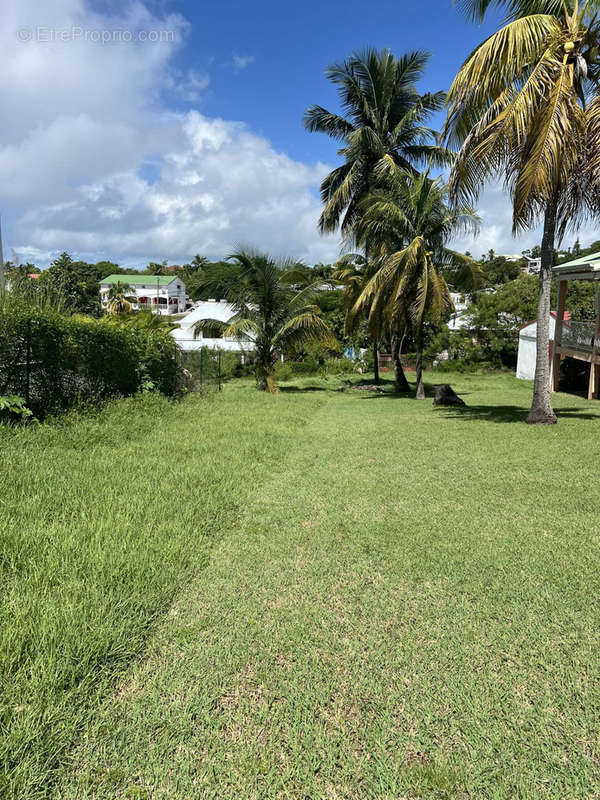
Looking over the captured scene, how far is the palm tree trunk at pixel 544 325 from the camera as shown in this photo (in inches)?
401

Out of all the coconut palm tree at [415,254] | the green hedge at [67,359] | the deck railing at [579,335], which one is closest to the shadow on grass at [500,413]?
the coconut palm tree at [415,254]

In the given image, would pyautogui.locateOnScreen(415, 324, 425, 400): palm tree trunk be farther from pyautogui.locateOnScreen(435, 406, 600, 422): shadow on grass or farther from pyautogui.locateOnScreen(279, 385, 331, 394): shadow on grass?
pyautogui.locateOnScreen(279, 385, 331, 394): shadow on grass

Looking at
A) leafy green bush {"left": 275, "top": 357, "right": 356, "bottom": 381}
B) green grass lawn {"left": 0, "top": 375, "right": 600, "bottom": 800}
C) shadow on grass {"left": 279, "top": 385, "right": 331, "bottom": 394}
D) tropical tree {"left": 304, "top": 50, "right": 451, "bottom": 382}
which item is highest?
tropical tree {"left": 304, "top": 50, "right": 451, "bottom": 382}

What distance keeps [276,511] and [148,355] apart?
338 inches

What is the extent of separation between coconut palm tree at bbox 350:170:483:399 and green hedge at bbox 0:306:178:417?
8200 mm

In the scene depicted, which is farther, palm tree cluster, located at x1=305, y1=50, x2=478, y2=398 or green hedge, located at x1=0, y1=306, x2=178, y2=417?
palm tree cluster, located at x1=305, y1=50, x2=478, y2=398

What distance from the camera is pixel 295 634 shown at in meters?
2.99

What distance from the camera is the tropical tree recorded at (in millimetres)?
18891

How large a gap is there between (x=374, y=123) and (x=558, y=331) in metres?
11.1

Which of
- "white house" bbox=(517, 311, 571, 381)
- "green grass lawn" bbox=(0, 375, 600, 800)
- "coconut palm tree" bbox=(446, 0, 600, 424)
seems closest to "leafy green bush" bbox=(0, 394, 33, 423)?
"green grass lawn" bbox=(0, 375, 600, 800)

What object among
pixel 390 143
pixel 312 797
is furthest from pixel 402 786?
pixel 390 143

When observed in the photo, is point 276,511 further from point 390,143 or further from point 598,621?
point 390,143

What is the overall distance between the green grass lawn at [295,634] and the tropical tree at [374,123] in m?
16.0

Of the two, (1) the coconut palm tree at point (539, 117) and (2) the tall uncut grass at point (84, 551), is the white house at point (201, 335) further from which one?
(2) the tall uncut grass at point (84, 551)
